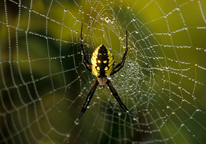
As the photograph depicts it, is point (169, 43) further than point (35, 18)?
No

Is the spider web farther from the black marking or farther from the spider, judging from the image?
the black marking

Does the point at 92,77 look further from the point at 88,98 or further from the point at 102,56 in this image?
the point at 102,56

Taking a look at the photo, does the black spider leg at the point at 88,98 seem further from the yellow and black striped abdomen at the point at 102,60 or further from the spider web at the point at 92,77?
the yellow and black striped abdomen at the point at 102,60

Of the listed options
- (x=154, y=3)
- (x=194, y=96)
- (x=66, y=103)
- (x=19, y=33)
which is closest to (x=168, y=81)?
(x=194, y=96)

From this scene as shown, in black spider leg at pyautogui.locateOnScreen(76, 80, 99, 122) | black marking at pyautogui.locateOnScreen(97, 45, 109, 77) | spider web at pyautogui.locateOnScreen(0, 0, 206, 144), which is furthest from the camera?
black spider leg at pyautogui.locateOnScreen(76, 80, 99, 122)

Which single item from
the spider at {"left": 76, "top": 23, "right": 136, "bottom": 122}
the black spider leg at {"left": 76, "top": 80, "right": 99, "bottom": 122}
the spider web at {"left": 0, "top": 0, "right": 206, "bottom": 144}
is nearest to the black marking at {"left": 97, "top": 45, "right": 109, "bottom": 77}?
the spider at {"left": 76, "top": 23, "right": 136, "bottom": 122}

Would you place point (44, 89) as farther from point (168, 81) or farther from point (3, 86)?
point (168, 81)
